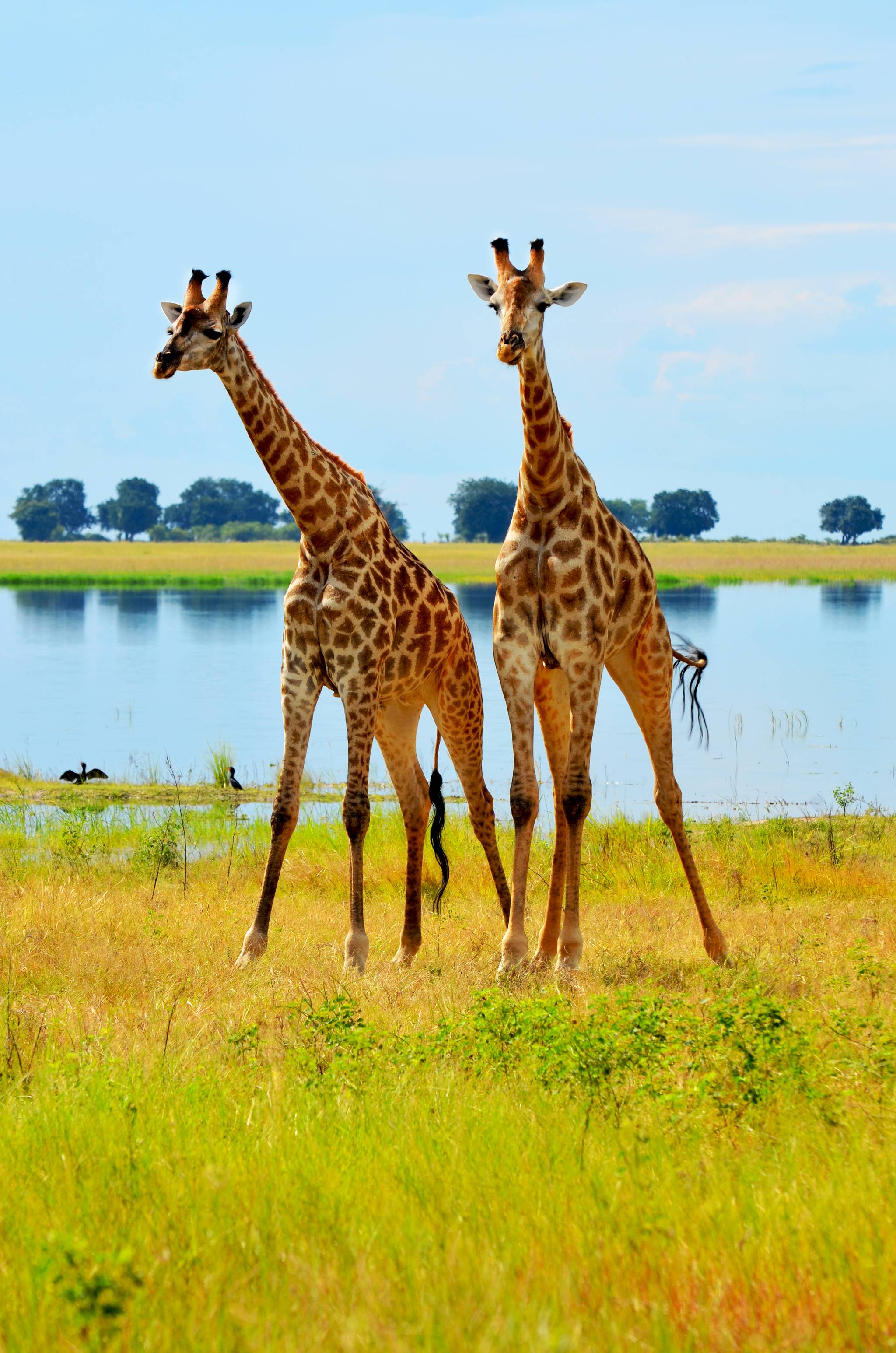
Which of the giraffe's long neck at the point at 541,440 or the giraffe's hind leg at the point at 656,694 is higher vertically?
the giraffe's long neck at the point at 541,440

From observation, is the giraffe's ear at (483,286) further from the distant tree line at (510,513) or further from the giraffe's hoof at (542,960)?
the distant tree line at (510,513)

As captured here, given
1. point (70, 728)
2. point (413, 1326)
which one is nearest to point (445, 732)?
point (413, 1326)

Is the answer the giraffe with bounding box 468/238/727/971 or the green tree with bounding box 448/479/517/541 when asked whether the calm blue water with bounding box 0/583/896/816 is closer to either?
the giraffe with bounding box 468/238/727/971

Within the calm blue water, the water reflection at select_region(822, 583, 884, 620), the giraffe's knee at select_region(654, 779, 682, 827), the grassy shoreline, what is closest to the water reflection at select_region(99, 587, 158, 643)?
the calm blue water

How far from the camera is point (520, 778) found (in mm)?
7184

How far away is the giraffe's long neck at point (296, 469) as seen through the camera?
761 centimetres

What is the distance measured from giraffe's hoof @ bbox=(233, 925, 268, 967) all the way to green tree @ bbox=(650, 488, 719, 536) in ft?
364

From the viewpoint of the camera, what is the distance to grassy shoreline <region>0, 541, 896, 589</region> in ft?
218

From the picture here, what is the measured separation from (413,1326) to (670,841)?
8354mm

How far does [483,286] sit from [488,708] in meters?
21.1

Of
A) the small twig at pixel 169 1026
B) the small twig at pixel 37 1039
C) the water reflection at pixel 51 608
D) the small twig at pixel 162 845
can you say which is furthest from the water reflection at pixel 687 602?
the small twig at pixel 37 1039

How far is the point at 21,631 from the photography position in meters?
43.9

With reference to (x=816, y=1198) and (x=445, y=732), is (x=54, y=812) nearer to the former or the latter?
(x=445, y=732)

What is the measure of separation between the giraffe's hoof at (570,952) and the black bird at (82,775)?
1012 centimetres
